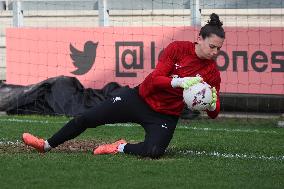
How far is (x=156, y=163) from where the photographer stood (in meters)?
8.67

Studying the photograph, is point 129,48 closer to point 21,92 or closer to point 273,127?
point 21,92

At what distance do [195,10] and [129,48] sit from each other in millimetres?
1368

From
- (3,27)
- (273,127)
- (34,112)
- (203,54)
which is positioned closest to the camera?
(203,54)

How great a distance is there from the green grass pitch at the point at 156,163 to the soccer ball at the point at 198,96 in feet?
1.85

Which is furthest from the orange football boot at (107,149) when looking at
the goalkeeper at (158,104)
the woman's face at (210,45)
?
the woman's face at (210,45)

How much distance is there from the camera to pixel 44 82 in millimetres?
15633

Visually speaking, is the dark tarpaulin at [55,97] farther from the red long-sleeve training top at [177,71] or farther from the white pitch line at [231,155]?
the red long-sleeve training top at [177,71]

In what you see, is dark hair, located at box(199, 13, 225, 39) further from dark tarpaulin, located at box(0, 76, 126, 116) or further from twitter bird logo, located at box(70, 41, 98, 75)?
twitter bird logo, located at box(70, 41, 98, 75)

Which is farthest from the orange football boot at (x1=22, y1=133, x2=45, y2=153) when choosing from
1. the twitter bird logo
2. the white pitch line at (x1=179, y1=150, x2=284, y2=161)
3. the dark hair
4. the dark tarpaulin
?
the twitter bird logo

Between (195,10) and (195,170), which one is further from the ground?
(195,10)

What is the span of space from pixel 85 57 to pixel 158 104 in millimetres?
7245

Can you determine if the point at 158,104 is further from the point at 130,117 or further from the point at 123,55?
the point at 123,55

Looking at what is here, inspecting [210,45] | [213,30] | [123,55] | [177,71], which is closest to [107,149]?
[177,71]

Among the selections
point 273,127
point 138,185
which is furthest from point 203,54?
point 273,127
